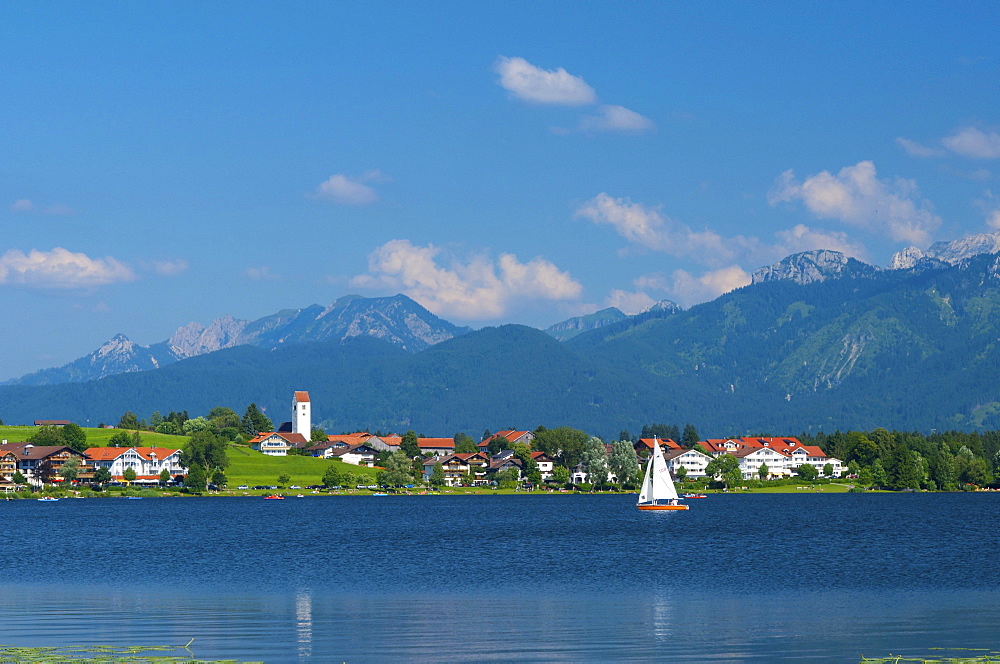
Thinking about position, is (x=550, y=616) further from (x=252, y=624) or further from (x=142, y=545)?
(x=142, y=545)

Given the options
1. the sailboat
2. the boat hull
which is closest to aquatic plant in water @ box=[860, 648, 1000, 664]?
the boat hull

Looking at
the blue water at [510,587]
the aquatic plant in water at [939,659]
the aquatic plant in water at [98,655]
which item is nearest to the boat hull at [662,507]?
the blue water at [510,587]

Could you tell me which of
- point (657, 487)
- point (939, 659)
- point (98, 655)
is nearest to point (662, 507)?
point (657, 487)

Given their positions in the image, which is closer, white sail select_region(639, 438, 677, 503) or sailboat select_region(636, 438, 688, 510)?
sailboat select_region(636, 438, 688, 510)

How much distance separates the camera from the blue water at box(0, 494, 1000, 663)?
1727 inches

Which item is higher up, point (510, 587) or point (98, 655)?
point (98, 655)

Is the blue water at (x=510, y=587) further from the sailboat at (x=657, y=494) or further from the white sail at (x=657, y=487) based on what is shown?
the white sail at (x=657, y=487)

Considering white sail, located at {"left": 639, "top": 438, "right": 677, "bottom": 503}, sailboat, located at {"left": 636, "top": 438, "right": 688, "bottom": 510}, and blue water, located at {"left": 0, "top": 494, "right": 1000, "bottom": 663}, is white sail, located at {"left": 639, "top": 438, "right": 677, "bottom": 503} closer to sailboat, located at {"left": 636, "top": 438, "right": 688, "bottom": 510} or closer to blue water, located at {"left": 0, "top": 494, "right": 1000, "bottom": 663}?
sailboat, located at {"left": 636, "top": 438, "right": 688, "bottom": 510}

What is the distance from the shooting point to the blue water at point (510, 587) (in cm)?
4388

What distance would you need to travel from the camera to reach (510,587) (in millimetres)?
65375

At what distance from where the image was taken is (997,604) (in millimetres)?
55375

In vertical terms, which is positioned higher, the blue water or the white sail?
the white sail

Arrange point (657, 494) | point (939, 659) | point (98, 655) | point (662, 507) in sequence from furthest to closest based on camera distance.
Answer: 1. point (657, 494)
2. point (662, 507)
3. point (98, 655)
4. point (939, 659)

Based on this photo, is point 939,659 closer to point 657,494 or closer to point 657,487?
point 657,487
